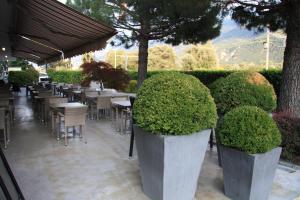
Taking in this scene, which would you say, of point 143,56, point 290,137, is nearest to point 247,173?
point 290,137

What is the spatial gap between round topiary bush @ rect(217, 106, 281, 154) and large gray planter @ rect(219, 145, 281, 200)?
9 centimetres

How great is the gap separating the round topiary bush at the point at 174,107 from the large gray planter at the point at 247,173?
568 mm

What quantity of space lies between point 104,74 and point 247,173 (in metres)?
11.1

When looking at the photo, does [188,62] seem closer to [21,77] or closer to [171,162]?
[21,77]

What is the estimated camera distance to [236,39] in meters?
62.8

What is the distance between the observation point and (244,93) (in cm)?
513

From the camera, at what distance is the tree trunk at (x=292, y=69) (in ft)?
23.9

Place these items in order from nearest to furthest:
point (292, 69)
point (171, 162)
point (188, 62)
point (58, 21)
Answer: point (171, 162), point (292, 69), point (58, 21), point (188, 62)

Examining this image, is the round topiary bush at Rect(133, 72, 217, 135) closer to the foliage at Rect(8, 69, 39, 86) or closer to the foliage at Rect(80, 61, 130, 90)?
the foliage at Rect(80, 61, 130, 90)

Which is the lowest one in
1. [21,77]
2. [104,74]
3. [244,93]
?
[21,77]

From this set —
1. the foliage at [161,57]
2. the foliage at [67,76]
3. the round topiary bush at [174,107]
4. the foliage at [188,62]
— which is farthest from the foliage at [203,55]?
the round topiary bush at [174,107]

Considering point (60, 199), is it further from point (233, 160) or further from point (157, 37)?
point (157, 37)

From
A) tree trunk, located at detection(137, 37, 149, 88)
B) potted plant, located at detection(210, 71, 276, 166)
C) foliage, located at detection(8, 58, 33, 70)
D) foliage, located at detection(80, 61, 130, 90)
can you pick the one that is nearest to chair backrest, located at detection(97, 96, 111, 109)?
tree trunk, located at detection(137, 37, 149, 88)

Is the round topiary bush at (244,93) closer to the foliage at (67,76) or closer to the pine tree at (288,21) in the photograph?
the pine tree at (288,21)
